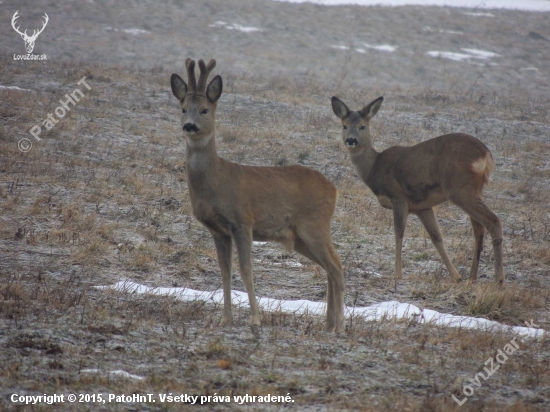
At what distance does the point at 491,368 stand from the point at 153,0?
37.8m

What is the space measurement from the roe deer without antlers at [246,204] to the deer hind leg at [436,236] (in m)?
2.75

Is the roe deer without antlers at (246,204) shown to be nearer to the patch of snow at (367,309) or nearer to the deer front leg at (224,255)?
the deer front leg at (224,255)

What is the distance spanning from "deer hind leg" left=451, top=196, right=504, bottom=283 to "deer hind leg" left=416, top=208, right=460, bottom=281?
543 millimetres

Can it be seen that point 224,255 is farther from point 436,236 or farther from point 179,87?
point 436,236

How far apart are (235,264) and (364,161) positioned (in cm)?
262

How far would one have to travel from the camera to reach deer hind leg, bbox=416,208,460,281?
8.98 m

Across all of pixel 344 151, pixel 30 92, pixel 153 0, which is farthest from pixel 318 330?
pixel 153 0

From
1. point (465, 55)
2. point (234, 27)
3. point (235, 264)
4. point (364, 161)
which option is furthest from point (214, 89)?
point (465, 55)

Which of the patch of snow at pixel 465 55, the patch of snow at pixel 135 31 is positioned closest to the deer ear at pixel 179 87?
the patch of snow at pixel 135 31

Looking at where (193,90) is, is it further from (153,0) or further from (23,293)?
(153,0)

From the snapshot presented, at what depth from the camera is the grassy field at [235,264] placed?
4645 millimetres

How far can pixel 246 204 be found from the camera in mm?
6477

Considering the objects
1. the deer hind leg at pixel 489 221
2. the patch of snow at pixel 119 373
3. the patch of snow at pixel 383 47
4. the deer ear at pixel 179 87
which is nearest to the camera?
the patch of snow at pixel 119 373

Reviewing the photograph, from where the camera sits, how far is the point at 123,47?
3020 centimetres
